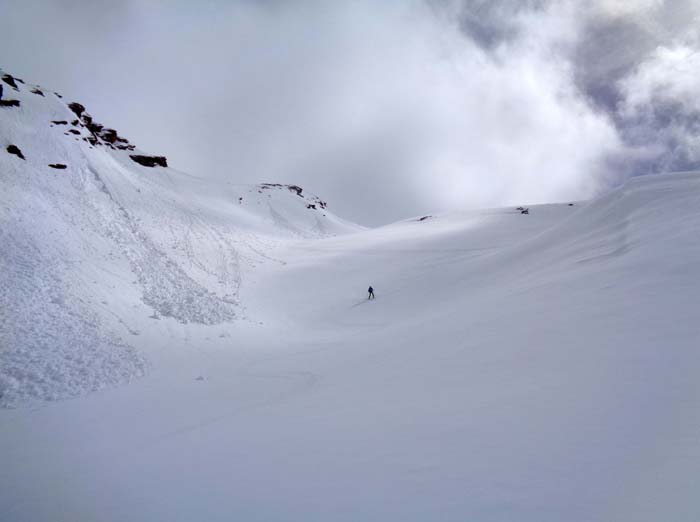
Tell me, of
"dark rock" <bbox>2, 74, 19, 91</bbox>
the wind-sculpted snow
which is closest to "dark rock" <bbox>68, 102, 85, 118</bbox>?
"dark rock" <bbox>2, 74, 19, 91</bbox>

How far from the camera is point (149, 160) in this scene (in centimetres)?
5422

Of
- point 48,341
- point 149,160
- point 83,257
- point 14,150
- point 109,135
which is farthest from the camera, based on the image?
point 109,135

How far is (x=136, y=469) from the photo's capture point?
15.8 feet

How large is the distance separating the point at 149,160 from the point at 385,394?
60.3 m

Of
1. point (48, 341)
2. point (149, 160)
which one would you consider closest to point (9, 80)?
point (149, 160)

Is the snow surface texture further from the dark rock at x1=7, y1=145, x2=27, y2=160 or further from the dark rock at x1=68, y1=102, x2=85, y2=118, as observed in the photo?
the dark rock at x1=68, y1=102, x2=85, y2=118

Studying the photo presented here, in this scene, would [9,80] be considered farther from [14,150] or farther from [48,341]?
[48,341]

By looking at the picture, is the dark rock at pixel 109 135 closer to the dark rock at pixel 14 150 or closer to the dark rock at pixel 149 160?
the dark rock at pixel 149 160

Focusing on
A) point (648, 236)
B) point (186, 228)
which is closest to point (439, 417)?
point (648, 236)

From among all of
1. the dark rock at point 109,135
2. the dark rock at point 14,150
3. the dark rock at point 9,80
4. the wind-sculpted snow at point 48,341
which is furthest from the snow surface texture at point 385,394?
the dark rock at point 109,135

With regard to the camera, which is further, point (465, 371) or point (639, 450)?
point (465, 371)

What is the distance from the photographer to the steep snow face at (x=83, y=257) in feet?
30.7

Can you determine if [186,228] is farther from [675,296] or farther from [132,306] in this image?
[675,296]

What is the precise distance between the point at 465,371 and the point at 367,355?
3992 millimetres
